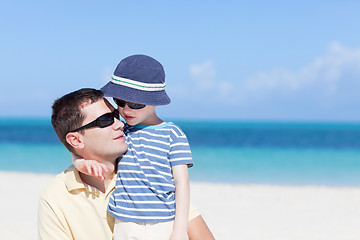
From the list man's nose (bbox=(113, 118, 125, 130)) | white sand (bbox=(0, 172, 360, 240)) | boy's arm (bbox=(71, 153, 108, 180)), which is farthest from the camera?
white sand (bbox=(0, 172, 360, 240))

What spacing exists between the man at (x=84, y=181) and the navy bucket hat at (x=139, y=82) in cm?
22

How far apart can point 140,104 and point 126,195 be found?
0.59 meters

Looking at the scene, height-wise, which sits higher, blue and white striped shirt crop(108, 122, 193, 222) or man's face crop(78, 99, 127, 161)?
man's face crop(78, 99, 127, 161)

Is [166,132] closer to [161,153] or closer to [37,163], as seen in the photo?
[161,153]

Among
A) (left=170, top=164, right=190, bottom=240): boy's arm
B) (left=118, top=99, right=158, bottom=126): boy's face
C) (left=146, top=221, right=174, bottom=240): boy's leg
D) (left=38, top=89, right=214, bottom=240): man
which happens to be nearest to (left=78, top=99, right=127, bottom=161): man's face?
(left=38, top=89, right=214, bottom=240): man

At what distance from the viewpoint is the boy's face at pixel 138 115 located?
3084mm

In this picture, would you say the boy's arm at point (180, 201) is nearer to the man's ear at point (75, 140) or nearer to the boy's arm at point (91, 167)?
the boy's arm at point (91, 167)

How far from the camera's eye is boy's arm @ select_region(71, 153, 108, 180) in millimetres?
3074

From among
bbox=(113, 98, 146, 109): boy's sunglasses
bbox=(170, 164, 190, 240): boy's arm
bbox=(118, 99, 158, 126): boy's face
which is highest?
bbox=(113, 98, 146, 109): boy's sunglasses

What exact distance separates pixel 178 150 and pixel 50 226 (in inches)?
39.8

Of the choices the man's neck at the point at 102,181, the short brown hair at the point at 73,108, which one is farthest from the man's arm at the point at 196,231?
the short brown hair at the point at 73,108

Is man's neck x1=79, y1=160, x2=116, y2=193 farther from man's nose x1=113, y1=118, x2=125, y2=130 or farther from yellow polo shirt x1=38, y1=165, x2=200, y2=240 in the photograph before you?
man's nose x1=113, y1=118, x2=125, y2=130

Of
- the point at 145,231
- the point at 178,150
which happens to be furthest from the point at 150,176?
the point at 145,231

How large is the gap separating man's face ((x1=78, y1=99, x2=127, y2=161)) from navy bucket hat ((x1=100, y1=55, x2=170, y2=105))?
0.58 feet
